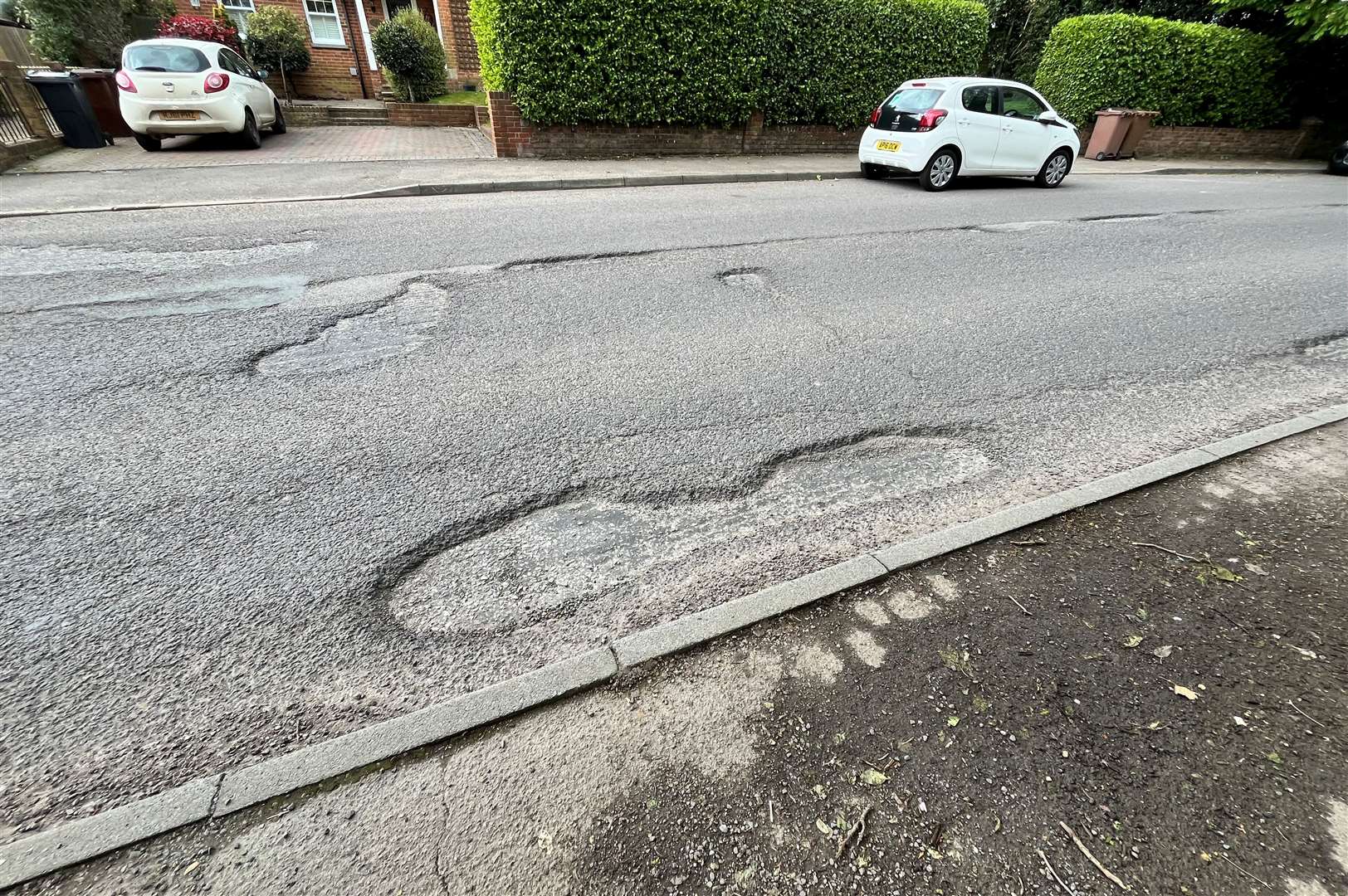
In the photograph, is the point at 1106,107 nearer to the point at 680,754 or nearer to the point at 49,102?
the point at 680,754

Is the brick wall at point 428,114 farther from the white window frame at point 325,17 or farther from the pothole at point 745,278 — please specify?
the pothole at point 745,278

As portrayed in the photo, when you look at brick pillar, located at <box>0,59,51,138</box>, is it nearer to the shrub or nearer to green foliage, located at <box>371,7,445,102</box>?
the shrub

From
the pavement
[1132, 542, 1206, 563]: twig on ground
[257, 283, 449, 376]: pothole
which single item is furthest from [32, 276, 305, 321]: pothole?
[1132, 542, 1206, 563]: twig on ground

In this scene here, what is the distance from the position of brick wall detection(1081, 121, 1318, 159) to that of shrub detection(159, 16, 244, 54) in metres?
22.7

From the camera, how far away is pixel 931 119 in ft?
32.3

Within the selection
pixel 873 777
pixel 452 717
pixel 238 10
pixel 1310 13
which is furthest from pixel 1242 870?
pixel 238 10

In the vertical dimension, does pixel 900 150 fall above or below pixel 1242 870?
above

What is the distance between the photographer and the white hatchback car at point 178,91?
9.77 metres

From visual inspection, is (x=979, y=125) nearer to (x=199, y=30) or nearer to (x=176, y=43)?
(x=176, y=43)

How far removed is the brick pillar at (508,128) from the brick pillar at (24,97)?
23.6 feet

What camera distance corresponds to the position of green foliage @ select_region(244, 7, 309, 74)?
16.0m

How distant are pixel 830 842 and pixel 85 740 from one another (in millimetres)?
2194

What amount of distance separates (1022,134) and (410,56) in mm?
14927

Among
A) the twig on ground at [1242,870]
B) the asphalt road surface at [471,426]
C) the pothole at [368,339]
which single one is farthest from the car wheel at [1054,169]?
the twig on ground at [1242,870]
